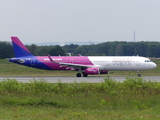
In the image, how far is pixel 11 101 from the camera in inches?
742

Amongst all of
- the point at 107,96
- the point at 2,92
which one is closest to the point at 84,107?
the point at 107,96

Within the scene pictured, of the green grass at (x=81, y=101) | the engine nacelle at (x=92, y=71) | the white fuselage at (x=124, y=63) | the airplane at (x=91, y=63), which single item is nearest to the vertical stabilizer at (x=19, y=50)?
the airplane at (x=91, y=63)

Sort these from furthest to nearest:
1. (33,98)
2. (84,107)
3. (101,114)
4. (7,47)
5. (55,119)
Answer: (7,47), (33,98), (84,107), (101,114), (55,119)

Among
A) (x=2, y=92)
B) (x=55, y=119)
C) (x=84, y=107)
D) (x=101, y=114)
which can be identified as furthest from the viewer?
(x=2, y=92)

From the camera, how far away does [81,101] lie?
18875mm

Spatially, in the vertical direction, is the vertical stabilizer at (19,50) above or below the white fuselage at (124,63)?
above

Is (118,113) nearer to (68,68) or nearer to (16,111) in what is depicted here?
(16,111)

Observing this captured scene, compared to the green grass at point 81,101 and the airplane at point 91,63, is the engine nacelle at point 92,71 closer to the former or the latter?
the airplane at point 91,63

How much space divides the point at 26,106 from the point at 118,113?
511 centimetres

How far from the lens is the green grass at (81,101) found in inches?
597

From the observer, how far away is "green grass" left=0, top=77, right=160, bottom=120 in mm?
15164

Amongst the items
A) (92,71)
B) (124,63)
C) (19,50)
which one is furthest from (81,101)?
(19,50)

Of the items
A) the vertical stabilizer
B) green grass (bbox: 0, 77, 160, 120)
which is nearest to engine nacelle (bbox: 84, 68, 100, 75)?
the vertical stabilizer

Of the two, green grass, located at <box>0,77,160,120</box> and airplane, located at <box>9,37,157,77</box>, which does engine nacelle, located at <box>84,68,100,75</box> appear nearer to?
airplane, located at <box>9,37,157,77</box>
